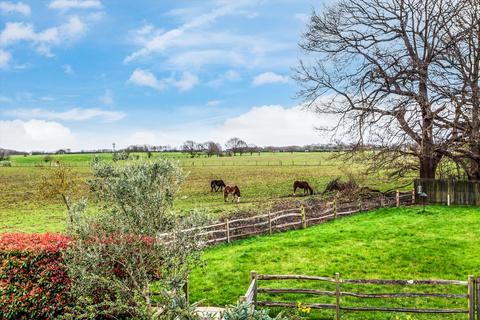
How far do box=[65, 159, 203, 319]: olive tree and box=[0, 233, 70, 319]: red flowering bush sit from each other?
1220 millimetres

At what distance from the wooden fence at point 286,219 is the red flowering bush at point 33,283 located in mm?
6991

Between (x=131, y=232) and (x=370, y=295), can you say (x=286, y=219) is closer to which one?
(x=370, y=295)

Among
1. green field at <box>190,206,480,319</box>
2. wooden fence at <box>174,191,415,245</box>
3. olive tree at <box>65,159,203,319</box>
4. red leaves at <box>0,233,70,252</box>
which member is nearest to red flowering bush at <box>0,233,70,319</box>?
red leaves at <box>0,233,70,252</box>

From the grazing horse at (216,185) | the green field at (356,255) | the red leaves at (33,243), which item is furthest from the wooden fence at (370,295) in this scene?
the grazing horse at (216,185)

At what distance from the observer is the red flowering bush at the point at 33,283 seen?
11430mm

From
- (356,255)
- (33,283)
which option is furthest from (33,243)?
(356,255)

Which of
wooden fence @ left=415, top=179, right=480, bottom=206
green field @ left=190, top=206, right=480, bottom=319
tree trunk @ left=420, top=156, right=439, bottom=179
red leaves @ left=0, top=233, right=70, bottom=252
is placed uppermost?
tree trunk @ left=420, top=156, right=439, bottom=179

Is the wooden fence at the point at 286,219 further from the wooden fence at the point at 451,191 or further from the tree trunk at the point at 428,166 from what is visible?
the tree trunk at the point at 428,166

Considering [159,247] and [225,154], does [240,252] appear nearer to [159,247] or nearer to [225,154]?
[159,247]

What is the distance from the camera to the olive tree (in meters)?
9.61

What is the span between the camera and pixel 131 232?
10.0 m

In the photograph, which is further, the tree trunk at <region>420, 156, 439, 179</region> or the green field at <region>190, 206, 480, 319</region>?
the tree trunk at <region>420, 156, 439, 179</region>

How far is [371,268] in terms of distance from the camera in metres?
14.5

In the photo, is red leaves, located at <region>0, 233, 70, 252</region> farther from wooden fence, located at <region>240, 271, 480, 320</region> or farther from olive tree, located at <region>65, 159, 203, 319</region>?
wooden fence, located at <region>240, 271, 480, 320</region>
